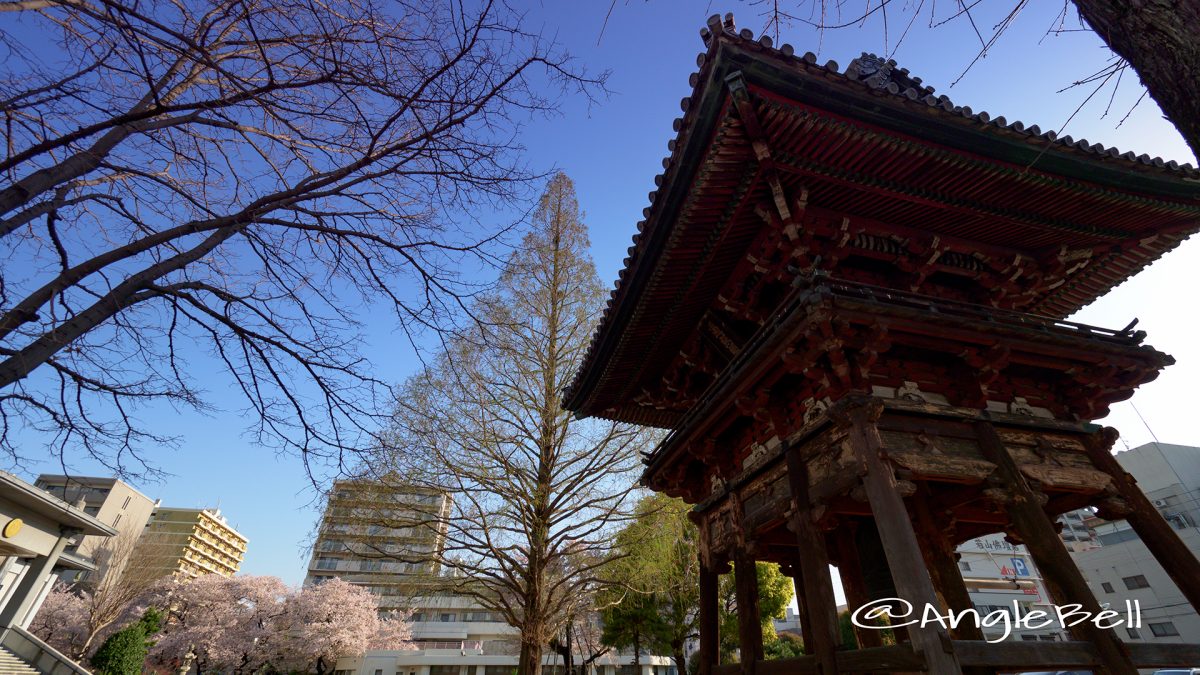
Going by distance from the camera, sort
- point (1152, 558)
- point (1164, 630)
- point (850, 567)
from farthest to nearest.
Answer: point (1152, 558)
point (1164, 630)
point (850, 567)

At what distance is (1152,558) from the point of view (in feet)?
90.4

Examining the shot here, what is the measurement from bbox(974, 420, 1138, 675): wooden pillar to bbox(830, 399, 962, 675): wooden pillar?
1.27m

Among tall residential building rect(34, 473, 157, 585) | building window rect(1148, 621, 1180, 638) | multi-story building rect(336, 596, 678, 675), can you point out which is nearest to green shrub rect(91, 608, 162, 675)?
tall residential building rect(34, 473, 157, 585)

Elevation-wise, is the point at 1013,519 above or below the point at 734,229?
below

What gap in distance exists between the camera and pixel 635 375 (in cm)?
805

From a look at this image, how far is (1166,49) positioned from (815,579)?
3.94 m

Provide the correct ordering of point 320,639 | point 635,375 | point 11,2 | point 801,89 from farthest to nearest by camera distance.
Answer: point 320,639 → point 635,375 → point 801,89 → point 11,2

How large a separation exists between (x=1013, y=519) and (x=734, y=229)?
3729mm

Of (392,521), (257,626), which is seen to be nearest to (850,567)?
(392,521)

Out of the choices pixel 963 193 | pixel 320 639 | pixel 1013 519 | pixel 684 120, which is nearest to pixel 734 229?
pixel 684 120

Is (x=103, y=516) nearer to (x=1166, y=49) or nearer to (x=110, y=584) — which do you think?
(x=110, y=584)

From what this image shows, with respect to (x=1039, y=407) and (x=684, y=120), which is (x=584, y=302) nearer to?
(x=684, y=120)

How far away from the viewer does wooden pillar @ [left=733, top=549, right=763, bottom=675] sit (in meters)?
5.01

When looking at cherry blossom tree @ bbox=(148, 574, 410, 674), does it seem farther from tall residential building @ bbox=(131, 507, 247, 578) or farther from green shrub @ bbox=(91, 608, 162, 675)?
tall residential building @ bbox=(131, 507, 247, 578)
